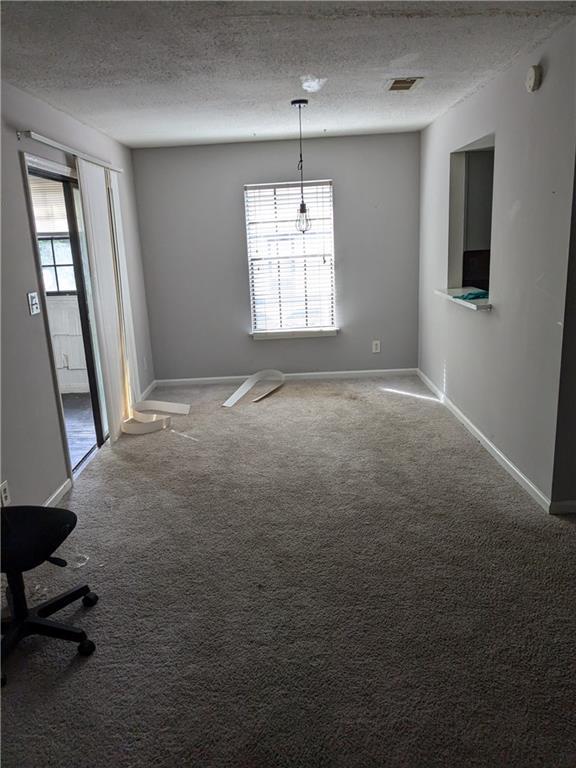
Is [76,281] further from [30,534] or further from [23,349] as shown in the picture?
[30,534]

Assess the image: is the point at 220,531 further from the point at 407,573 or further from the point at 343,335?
the point at 343,335

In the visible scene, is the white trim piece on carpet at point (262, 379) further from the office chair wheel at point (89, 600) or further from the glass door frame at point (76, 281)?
the office chair wheel at point (89, 600)

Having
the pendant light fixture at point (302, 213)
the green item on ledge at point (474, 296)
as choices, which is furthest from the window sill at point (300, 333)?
the green item on ledge at point (474, 296)

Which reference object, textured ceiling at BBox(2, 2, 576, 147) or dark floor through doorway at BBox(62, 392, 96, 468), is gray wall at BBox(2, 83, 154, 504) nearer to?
textured ceiling at BBox(2, 2, 576, 147)

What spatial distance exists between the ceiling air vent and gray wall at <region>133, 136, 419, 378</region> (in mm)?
1794

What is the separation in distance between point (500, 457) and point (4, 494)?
2.83 meters

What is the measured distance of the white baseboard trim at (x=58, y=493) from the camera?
322 centimetres

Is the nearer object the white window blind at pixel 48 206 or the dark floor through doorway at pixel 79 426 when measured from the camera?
the dark floor through doorway at pixel 79 426

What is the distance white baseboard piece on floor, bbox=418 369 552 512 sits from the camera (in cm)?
303

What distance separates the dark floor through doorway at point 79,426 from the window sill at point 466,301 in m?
2.87

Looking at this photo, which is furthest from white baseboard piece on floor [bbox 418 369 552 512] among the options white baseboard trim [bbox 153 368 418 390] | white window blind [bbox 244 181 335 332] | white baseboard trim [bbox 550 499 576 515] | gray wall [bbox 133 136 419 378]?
white window blind [bbox 244 181 335 332]

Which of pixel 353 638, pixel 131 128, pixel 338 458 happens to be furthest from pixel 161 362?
pixel 353 638

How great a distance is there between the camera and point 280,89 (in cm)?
342

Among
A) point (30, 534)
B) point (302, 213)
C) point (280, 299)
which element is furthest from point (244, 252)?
point (30, 534)
